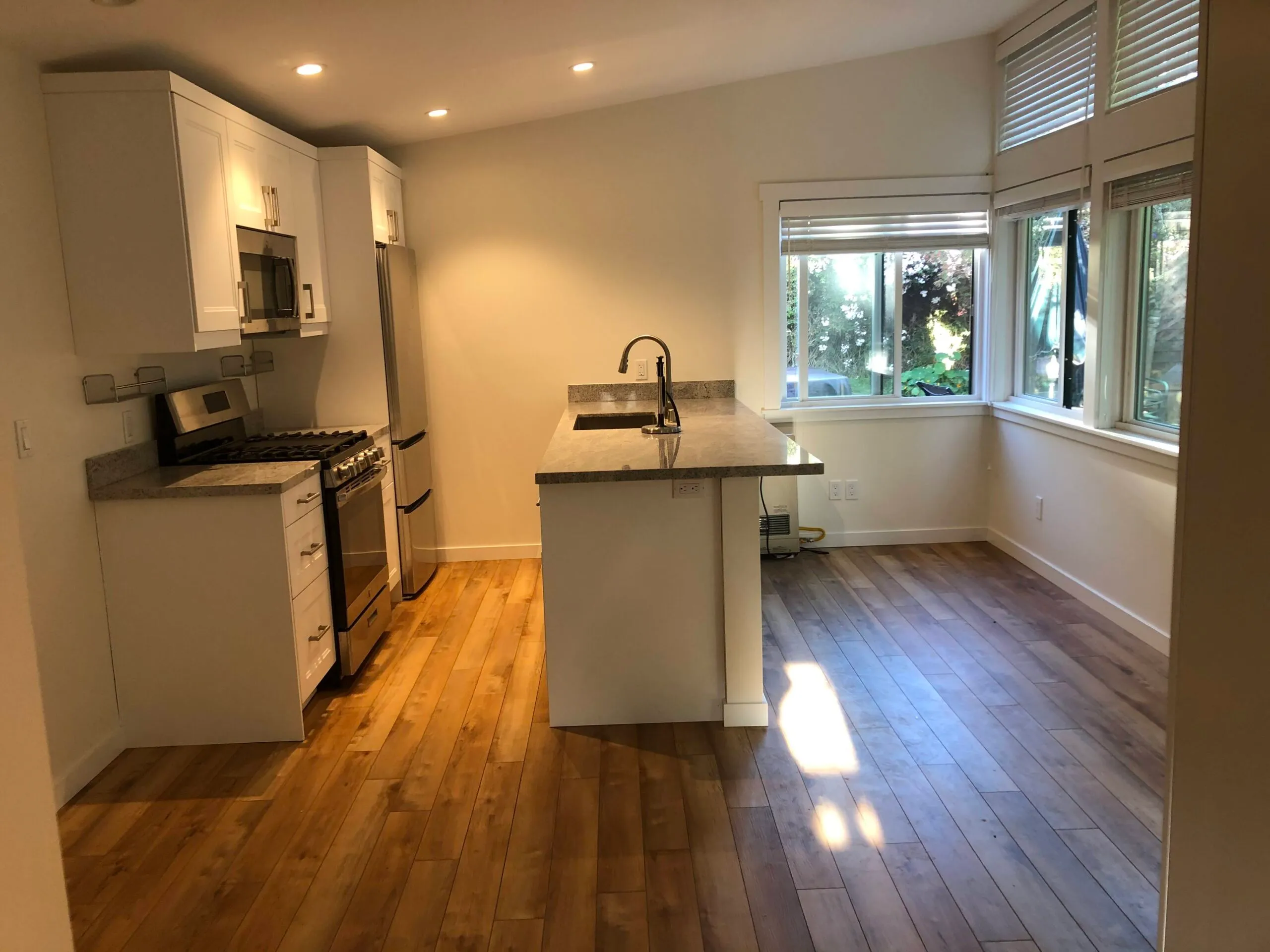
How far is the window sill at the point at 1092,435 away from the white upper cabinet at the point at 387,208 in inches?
135

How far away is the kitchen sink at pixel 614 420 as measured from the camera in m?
4.73

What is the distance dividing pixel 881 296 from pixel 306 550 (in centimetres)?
352

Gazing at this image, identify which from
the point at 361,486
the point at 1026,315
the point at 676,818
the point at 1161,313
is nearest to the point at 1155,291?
the point at 1161,313

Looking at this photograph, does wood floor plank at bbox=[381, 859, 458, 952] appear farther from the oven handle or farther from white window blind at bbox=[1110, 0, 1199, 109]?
white window blind at bbox=[1110, 0, 1199, 109]

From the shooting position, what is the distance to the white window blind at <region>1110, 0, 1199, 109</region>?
3.48 metres

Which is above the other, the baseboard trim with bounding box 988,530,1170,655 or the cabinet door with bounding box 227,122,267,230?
the cabinet door with bounding box 227,122,267,230

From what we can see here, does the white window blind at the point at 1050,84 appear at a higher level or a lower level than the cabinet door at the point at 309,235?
higher

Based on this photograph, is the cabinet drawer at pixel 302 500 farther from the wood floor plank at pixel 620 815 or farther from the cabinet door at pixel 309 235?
the wood floor plank at pixel 620 815

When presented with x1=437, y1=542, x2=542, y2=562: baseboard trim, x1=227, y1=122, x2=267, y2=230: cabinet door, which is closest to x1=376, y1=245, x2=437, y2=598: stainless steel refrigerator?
x1=437, y1=542, x2=542, y2=562: baseboard trim

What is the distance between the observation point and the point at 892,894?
2270 millimetres

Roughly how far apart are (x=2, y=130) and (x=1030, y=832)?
3.50 m

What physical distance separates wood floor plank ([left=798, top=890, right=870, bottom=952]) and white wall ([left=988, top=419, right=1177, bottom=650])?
6.01ft

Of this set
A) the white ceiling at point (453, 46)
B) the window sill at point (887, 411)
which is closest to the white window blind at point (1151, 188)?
the white ceiling at point (453, 46)

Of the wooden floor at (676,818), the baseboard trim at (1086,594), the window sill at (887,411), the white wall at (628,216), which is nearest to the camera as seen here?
the wooden floor at (676,818)
